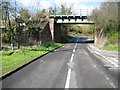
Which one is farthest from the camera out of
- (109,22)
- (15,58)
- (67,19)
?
(67,19)

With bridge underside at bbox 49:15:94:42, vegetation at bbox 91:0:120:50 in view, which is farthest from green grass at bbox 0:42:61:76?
bridge underside at bbox 49:15:94:42

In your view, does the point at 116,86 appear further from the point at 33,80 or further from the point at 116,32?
the point at 116,32

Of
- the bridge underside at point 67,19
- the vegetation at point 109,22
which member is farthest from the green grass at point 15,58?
the bridge underside at point 67,19

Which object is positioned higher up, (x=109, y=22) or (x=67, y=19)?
(x=67, y=19)

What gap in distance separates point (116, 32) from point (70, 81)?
2363 cm

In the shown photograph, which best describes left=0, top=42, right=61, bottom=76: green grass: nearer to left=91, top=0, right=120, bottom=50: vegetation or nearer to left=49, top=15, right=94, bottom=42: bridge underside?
left=91, top=0, right=120, bottom=50: vegetation

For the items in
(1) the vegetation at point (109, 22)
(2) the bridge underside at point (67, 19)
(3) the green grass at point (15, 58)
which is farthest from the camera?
(2) the bridge underside at point (67, 19)

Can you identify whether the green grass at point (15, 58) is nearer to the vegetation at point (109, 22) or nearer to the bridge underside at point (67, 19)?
the vegetation at point (109, 22)

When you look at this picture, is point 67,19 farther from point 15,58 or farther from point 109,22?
point 15,58

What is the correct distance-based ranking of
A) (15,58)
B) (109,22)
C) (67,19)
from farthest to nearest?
(67,19) < (109,22) < (15,58)

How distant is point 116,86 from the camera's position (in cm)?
731

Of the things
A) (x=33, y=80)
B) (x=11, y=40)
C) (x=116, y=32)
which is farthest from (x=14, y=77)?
(x=116, y=32)

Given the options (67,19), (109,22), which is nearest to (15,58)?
(109,22)

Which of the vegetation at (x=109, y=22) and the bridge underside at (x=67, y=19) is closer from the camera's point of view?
the vegetation at (x=109, y=22)
